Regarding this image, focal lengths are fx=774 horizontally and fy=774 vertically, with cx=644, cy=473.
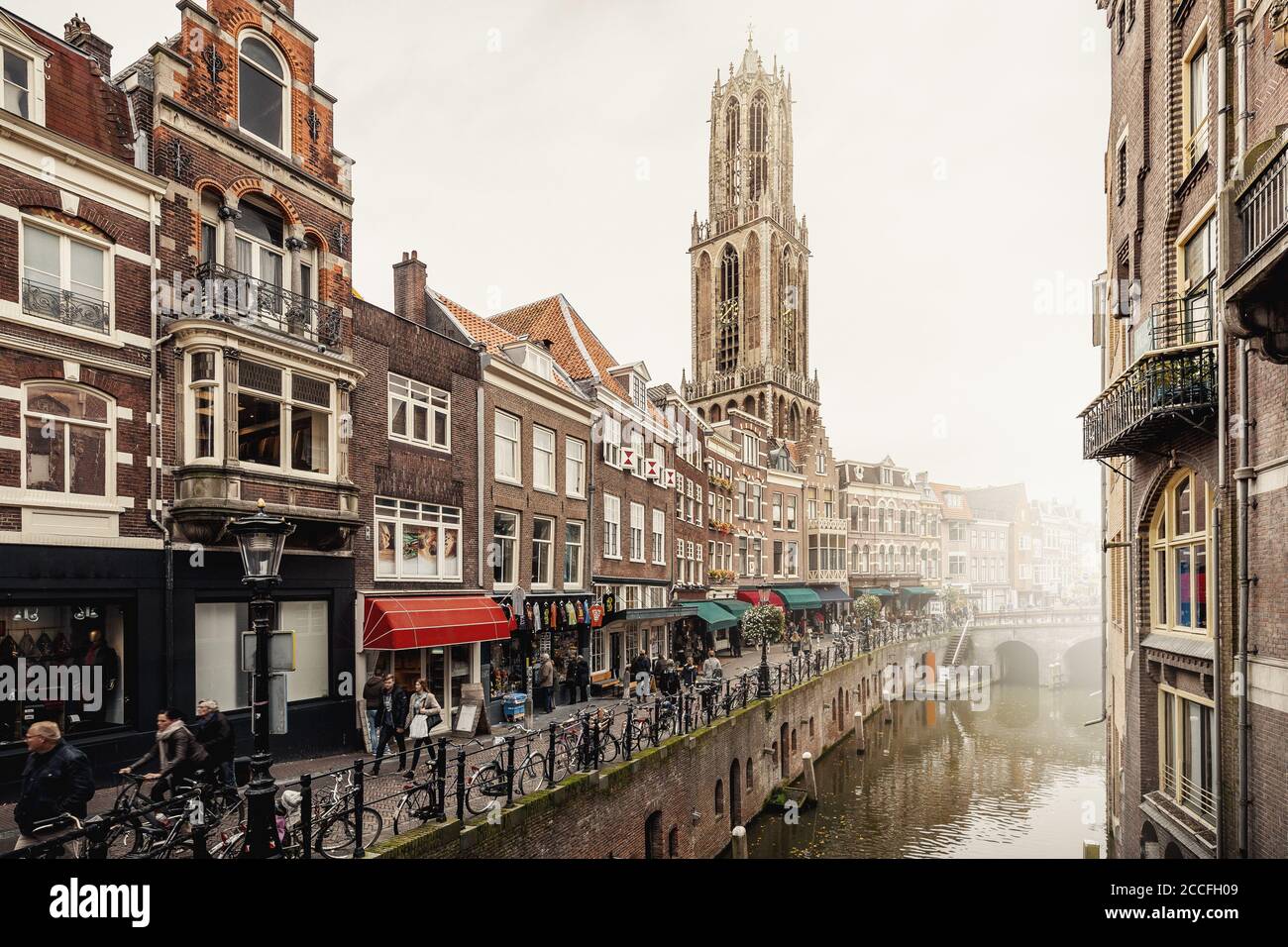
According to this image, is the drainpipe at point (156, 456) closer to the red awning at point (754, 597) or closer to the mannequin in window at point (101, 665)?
the mannequin in window at point (101, 665)

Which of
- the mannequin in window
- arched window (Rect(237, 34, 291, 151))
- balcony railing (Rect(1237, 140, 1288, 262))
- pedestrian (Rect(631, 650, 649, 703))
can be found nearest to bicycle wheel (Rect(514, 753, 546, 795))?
the mannequin in window

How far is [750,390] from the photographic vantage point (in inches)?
3017

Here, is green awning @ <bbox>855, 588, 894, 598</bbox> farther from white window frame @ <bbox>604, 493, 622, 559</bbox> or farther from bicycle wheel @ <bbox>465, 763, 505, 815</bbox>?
bicycle wheel @ <bbox>465, 763, 505, 815</bbox>

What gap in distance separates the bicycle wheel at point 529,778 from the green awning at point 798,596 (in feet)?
127

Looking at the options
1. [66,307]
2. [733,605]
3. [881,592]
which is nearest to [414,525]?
[66,307]

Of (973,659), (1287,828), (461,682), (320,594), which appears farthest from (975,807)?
(973,659)

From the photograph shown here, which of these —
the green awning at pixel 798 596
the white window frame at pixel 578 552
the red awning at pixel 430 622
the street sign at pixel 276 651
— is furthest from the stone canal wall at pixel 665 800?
the green awning at pixel 798 596

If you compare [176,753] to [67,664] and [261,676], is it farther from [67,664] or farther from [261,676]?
[67,664]

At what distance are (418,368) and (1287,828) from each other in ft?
59.5

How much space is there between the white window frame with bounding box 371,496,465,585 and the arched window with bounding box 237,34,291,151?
8294mm

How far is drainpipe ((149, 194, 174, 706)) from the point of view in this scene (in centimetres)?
1363

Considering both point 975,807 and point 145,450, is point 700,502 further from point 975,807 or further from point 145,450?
point 145,450

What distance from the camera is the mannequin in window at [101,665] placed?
13.0 metres

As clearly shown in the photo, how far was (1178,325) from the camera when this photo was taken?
406 inches
